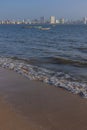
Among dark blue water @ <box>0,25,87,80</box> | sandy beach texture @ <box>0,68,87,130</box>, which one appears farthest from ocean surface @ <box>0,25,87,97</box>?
sandy beach texture @ <box>0,68,87,130</box>

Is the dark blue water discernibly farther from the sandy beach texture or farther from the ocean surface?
the sandy beach texture

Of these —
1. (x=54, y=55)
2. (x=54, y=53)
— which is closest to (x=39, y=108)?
(x=54, y=55)

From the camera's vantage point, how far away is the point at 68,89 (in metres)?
8.76

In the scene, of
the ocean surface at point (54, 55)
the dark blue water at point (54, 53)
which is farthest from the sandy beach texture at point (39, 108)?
the dark blue water at point (54, 53)

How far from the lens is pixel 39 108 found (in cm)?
677

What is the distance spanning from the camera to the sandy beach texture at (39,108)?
5774 millimetres

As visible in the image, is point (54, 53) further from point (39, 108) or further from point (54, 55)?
point (39, 108)

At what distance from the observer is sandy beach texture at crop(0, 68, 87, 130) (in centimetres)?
577

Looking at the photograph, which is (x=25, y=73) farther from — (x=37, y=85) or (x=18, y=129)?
(x=18, y=129)

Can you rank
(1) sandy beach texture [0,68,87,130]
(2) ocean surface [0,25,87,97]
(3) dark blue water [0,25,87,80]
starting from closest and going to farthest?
1. (1) sandy beach texture [0,68,87,130]
2. (2) ocean surface [0,25,87,97]
3. (3) dark blue water [0,25,87,80]

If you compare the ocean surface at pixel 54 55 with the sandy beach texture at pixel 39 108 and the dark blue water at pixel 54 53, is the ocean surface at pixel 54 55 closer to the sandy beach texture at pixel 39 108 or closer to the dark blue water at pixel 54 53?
the dark blue water at pixel 54 53

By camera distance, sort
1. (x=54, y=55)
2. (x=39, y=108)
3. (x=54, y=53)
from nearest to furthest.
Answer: (x=39, y=108) → (x=54, y=55) → (x=54, y=53)

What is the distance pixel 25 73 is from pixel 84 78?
2506 millimetres

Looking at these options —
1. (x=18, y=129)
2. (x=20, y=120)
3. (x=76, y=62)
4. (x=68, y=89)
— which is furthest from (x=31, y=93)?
(x=76, y=62)
